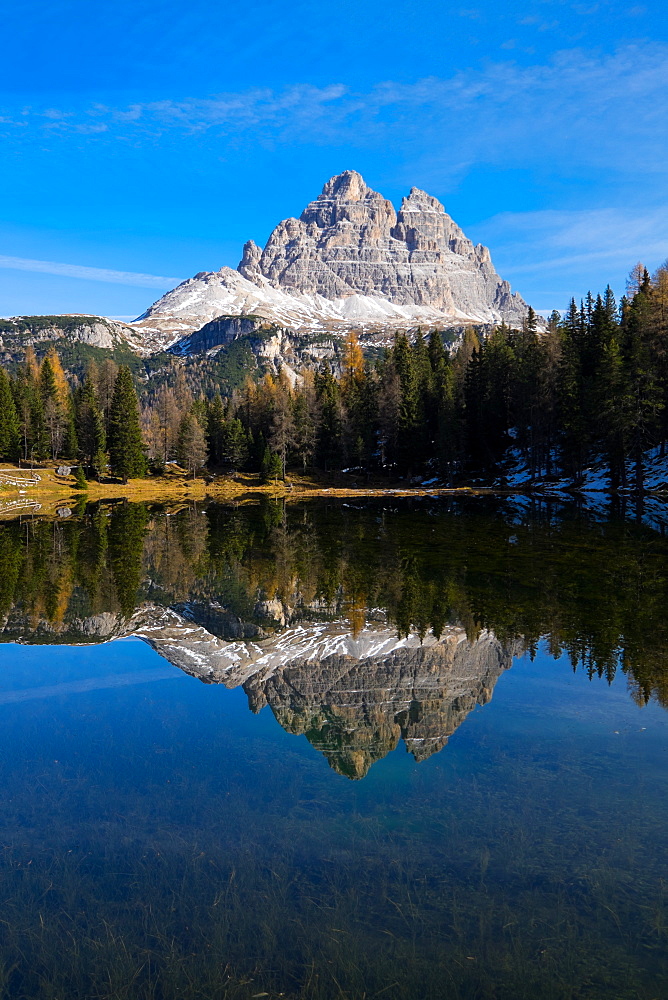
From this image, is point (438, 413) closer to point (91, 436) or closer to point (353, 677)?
point (91, 436)

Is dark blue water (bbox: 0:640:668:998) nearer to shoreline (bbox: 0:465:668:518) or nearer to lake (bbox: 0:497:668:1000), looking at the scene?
lake (bbox: 0:497:668:1000)

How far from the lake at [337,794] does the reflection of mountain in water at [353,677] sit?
0.08m

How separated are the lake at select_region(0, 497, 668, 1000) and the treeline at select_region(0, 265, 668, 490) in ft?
144

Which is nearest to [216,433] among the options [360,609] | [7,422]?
[7,422]

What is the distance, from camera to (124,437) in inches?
3573

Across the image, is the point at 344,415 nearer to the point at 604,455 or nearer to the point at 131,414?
the point at 131,414

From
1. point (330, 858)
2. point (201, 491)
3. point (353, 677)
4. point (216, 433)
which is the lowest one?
point (330, 858)

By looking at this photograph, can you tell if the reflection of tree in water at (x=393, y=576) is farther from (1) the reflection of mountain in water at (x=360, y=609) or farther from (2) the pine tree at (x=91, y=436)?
(2) the pine tree at (x=91, y=436)

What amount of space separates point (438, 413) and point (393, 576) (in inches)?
2572

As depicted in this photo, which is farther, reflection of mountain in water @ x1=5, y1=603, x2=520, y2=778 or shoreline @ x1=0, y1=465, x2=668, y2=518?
shoreline @ x1=0, y1=465, x2=668, y2=518

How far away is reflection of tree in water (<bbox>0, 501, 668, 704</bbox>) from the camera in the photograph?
62.1 feet

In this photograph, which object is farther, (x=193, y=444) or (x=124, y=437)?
(x=193, y=444)

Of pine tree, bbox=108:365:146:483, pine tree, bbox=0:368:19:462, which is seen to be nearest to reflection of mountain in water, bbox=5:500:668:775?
pine tree, bbox=108:365:146:483

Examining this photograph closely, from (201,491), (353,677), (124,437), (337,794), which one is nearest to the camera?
(337,794)
